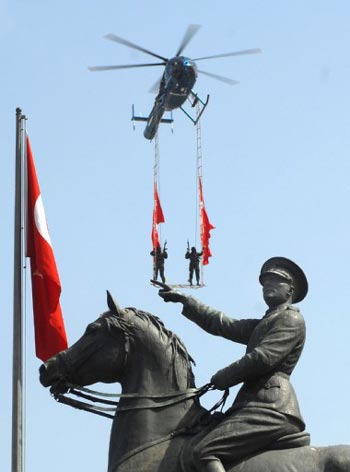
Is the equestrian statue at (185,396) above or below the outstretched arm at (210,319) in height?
below

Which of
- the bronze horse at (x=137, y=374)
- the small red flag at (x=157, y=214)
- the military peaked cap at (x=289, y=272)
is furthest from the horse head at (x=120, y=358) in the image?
the small red flag at (x=157, y=214)

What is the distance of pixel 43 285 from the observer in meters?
21.9

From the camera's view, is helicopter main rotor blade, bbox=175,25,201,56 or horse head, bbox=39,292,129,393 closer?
horse head, bbox=39,292,129,393

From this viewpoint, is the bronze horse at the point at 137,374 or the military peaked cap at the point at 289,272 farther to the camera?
the military peaked cap at the point at 289,272

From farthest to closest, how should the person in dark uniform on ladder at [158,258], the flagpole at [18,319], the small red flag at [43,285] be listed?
the person in dark uniform on ladder at [158,258], the small red flag at [43,285], the flagpole at [18,319]

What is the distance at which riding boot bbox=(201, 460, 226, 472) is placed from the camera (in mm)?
15320

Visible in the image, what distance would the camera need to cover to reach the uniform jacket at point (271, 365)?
52.0ft

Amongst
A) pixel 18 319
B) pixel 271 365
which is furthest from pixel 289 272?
pixel 18 319

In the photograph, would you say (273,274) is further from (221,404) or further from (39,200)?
(39,200)

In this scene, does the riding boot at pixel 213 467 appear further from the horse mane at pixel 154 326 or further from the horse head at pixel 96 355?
the horse head at pixel 96 355

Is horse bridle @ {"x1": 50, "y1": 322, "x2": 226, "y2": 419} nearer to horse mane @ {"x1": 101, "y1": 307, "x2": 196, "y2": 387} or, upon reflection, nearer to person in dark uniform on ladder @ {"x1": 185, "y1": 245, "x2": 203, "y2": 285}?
horse mane @ {"x1": 101, "y1": 307, "x2": 196, "y2": 387}

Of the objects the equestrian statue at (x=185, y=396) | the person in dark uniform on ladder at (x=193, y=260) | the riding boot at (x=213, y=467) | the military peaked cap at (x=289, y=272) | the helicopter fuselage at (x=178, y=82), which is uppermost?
the helicopter fuselage at (x=178, y=82)

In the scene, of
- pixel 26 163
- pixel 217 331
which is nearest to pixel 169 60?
pixel 26 163

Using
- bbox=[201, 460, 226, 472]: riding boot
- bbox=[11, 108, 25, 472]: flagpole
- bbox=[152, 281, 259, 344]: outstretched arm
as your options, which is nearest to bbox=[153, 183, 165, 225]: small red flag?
bbox=[11, 108, 25, 472]: flagpole
